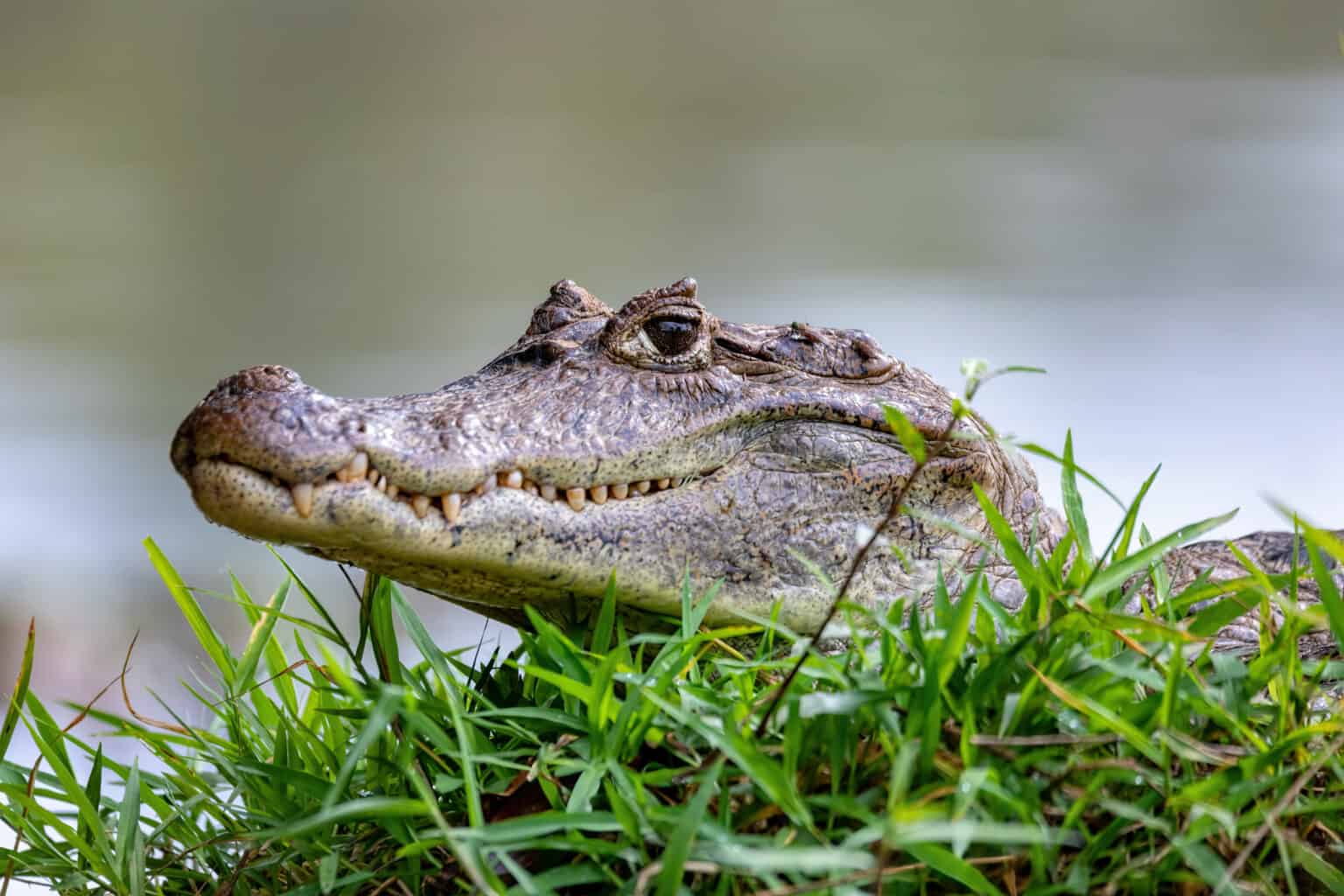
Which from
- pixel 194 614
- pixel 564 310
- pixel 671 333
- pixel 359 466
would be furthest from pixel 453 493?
pixel 564 310

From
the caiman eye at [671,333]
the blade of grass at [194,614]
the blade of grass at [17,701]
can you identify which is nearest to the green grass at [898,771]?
the blade of grass at [17,701]

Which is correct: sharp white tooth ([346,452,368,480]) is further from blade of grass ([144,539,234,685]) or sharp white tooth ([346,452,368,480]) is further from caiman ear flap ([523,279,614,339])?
caiman ear flap ([523,279,614,339])

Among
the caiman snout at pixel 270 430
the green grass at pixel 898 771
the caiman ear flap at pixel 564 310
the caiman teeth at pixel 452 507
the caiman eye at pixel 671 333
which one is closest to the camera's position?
the green grass at pixel 898 771

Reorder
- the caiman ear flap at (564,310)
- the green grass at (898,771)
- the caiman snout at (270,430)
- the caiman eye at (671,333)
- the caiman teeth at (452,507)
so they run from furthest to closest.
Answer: the caiman ear flap at (564,310) → the caiman eye at (671,333) → the caiman teeth at (452,507) → the caiman snout at (270,430) → the green grass at (898,771)

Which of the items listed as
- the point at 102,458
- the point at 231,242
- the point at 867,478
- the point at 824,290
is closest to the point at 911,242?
the point at 824,290

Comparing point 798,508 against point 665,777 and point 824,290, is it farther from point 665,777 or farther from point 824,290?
point 824,290

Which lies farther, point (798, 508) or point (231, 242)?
point (231, 242)

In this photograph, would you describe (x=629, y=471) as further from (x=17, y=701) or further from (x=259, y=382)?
(x=17, y=701)

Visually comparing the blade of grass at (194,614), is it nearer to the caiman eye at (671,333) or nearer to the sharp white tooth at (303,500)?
the sharp white tooth at (303,500)
